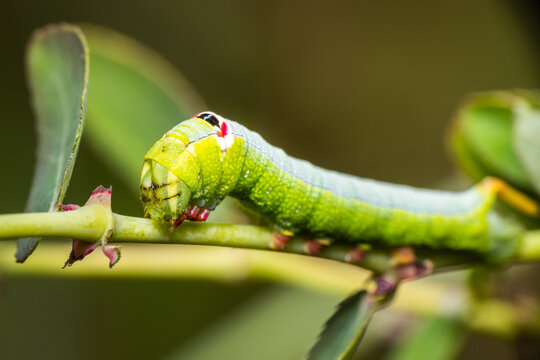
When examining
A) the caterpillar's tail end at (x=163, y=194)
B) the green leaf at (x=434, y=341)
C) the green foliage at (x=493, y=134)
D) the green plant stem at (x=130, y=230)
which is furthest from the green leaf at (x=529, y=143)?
the caterpillar's tail end at (x=163, y=194)

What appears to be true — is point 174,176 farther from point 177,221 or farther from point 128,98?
point 128,98

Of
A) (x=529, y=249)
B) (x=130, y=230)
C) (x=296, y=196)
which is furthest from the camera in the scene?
(x=529, y=249)

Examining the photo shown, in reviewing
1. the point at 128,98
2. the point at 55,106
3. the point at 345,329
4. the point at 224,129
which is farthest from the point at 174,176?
the point at 128,98

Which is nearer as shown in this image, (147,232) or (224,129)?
(147,232)

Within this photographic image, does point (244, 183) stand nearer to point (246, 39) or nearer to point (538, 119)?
point (538, 119)

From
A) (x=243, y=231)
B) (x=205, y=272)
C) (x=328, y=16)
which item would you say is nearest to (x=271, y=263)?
(x=205, y=272)
